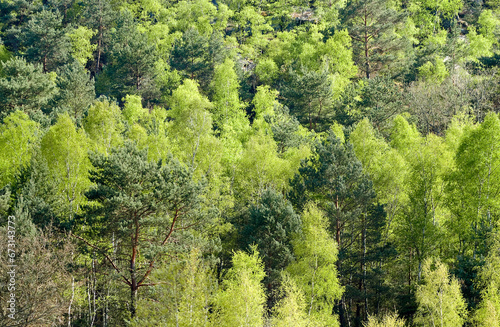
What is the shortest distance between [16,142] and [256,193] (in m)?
19.4

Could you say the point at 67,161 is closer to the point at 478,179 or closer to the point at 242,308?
the point at 242,308

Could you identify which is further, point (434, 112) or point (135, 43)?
point (135, 43)

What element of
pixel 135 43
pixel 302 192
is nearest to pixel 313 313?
pixel 302 192

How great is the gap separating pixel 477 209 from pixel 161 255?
61.5 feet

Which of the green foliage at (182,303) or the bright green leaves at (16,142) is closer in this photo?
the green foliage at (182,303)

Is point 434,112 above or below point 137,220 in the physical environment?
above

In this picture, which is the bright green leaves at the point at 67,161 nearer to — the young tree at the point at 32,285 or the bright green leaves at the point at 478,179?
the young tree at the point at 32,285

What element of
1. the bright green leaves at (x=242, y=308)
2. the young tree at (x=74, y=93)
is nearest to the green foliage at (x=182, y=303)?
the bright green leaves at (x=242, y=308)

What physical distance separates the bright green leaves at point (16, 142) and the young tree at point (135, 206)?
11671 mm

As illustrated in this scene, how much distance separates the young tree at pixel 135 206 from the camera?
976 inches

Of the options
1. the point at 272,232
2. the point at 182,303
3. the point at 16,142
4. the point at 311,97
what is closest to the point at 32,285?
the point at 182,303

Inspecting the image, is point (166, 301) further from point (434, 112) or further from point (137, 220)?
point (434, 112)

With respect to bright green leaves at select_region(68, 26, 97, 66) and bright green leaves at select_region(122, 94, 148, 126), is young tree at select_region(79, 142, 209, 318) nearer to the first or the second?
bright green leaves at select_region(122, 94, 148, 126)

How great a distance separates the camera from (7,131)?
34.6 metres
